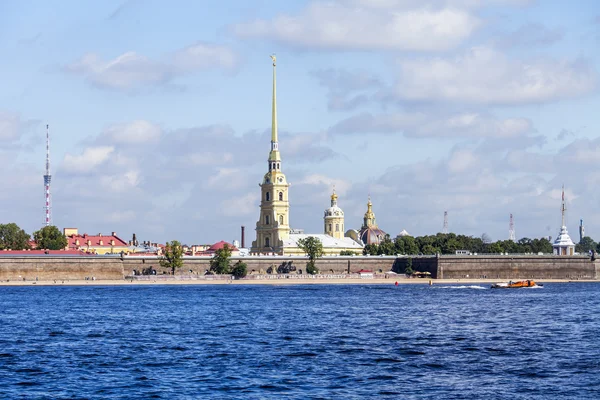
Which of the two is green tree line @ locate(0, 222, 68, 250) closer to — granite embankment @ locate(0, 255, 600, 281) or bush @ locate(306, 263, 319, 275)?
granite embankment @ locate(0, 255, 600, 281)

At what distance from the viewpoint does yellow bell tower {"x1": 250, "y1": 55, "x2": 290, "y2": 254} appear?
565 feet

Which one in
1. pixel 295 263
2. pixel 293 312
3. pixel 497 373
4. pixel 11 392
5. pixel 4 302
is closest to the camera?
pixel 11 392

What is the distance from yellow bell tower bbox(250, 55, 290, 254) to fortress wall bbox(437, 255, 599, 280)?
32.3 m

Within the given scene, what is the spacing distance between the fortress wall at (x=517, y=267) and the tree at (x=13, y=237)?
198ft

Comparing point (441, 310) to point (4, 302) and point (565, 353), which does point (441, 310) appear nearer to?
point (565, 353)

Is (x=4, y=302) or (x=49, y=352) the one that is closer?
(x=49, y=352)

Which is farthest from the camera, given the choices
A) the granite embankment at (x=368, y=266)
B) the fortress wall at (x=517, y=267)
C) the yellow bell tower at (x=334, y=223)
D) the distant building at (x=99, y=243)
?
the yellow bell tower at (x=334, y=223)

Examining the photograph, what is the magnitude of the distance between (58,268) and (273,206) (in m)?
45.3

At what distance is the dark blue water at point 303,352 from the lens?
3553 cm

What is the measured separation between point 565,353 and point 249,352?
1305 centimetres

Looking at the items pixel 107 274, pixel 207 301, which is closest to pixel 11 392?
pixel 207 301

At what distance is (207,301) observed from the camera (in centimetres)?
8925

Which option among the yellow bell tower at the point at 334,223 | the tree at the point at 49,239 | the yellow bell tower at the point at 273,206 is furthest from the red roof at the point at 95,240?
the yellow bell tower at the point at 334,223

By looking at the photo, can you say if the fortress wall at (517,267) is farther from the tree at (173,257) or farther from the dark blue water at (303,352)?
the dark blue water at (303,352)
